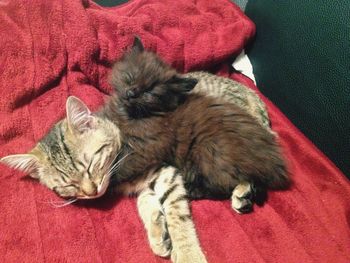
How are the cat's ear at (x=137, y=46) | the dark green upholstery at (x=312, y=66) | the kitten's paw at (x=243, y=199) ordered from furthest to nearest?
the cat's ear at (x=137, y=46), the dark green upholstery at (x=312, y=66), the kitten's paw at (x=243, y=199)

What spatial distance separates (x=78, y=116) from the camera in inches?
44.5

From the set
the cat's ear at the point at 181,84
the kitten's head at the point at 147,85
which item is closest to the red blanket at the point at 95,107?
the kitten's head at the point at 147,85

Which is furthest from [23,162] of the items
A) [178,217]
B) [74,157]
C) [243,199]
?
[243,199]

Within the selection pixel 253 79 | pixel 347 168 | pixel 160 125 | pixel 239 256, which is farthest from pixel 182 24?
pixel 239 256

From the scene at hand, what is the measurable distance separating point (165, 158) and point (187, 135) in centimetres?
11

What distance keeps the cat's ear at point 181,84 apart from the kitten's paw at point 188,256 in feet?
1.88

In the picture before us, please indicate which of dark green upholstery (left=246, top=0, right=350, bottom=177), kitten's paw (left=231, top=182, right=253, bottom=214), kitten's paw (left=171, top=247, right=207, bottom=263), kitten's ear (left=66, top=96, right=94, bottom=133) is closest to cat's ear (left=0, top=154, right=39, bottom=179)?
kitten's ear (left=66, top=96, right=94, bottom=133)

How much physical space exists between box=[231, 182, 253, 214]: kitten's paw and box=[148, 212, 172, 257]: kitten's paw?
238 millimetres

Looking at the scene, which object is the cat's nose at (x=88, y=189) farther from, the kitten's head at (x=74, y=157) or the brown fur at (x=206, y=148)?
the brown fur at (x=206, y=148)

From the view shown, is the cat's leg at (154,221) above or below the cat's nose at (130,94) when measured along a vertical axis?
below

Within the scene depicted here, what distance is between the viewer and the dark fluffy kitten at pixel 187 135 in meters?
→ 1.10

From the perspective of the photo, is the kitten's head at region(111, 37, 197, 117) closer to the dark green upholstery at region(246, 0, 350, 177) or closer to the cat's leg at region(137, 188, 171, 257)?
the cat's leg at region(137, 188, 171, 257)

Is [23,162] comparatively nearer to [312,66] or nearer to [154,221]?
[154,221]

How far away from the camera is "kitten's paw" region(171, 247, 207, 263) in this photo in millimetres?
960
